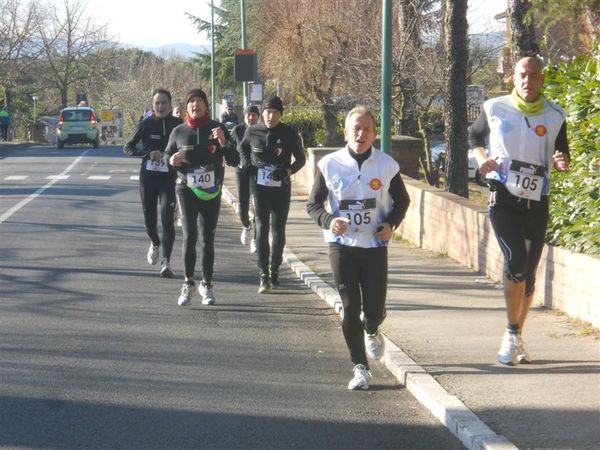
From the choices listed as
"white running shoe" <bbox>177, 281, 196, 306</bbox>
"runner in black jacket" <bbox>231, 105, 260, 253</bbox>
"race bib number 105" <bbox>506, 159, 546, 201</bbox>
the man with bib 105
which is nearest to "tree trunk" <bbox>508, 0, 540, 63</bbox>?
"runner in black jacket" <bbox>231, 105, 260, 253</bbox>

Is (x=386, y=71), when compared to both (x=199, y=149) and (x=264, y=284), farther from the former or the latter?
(x=199, y=149)

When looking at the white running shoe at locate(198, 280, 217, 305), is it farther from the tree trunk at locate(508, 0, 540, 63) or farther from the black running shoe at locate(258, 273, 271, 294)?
the tree trunk at locate(508, 0, 540, 63)

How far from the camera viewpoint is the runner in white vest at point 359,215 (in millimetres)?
6941

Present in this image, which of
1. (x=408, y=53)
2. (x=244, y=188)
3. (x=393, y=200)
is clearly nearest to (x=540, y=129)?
(x=393, y=200)

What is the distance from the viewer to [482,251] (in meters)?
11.6

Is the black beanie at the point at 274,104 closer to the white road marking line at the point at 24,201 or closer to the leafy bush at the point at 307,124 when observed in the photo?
the white road marking line at the point at 24,201

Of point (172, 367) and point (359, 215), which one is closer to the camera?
point (359, 215)

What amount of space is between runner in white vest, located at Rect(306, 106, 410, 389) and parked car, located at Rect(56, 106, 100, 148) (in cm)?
4334

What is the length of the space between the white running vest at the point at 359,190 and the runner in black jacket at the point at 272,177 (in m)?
4.02

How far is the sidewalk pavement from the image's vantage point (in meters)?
6.00

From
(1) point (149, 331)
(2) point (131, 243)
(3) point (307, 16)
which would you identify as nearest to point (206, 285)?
(1) point (149, 331)

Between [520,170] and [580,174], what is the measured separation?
2.68m

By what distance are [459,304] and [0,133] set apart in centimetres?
5495

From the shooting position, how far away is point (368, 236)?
275 inches
